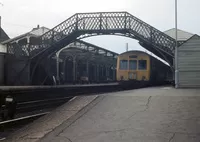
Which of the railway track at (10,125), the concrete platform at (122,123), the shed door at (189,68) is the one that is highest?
the shed door at (189,68)

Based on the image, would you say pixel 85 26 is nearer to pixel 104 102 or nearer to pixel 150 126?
pixel 104 102

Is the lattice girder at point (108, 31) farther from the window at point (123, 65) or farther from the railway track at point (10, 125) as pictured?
the railway track at point (10, 125)

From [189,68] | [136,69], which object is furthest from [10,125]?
[136,69]

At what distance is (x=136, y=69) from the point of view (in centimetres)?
2744

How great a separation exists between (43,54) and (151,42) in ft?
34.5

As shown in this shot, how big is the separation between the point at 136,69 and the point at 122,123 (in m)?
19.1

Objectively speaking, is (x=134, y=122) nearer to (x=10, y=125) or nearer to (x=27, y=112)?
(x=10, y=125)

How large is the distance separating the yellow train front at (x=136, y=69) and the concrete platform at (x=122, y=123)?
1561cm

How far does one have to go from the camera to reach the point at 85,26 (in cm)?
3088

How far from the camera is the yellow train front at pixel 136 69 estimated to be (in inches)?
1063

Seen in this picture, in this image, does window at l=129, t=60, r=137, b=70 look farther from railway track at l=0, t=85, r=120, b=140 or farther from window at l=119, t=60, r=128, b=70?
railway track at l=0, t=85, r=120, b=140

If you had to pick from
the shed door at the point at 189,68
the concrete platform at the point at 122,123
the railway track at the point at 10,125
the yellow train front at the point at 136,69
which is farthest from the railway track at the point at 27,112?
the yellow train front at the point at 136,69

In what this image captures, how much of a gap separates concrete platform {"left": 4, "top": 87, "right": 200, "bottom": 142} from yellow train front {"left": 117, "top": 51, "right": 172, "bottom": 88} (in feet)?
51.2

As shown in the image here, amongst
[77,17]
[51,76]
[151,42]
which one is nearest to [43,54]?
[51,76]
